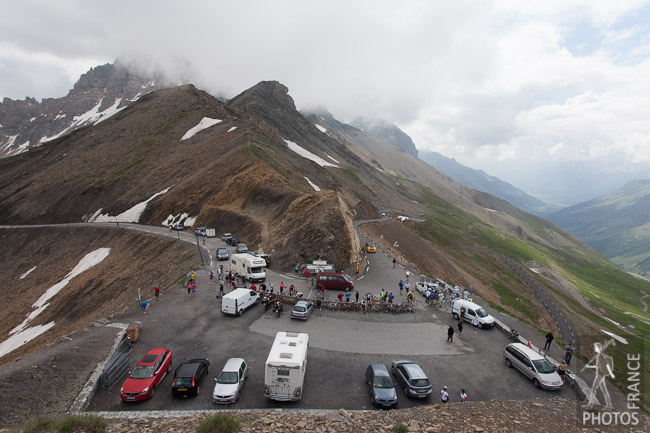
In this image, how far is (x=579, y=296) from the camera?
267ft

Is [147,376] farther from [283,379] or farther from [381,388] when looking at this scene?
[381,388]

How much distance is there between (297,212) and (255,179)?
16786 millimetres

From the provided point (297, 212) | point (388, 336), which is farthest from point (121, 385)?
point (297, 212)

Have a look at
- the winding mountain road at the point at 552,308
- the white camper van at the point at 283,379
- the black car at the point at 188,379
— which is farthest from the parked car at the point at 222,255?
the winding mountain road at the point at 552,308

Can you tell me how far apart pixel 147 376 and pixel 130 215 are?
6064cm

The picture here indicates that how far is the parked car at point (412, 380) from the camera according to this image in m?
15.5

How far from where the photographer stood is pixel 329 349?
20.1m

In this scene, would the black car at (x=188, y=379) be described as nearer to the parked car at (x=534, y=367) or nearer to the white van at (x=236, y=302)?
the white van at (x=236, y=302)

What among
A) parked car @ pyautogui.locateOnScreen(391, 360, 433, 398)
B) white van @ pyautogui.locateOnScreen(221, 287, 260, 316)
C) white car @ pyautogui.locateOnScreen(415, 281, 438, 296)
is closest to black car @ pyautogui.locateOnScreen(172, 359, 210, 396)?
white van @ pyautogui.locateOnScreen(221, 287, 260, 316)

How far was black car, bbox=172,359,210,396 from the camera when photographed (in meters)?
14.6

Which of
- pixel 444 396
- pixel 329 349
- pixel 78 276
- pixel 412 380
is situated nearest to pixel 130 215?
pixel 78 276

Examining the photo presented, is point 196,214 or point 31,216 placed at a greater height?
point 196,214

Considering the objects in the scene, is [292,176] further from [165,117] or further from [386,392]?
[165,117]

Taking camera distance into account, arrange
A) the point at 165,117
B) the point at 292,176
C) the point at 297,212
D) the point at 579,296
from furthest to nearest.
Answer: the point at 165,117
the point at 579,296
the point at 292,176
the point at 297,212
